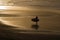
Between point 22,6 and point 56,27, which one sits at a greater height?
point 22,6

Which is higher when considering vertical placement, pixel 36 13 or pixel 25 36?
pixel 36 13

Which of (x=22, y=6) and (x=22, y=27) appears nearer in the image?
(x=22, y=27)

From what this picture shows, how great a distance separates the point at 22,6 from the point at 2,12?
0.50 feet

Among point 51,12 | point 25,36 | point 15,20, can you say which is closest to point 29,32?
point 25,36

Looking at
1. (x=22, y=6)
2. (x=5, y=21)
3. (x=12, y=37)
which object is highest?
(x=22, y=6)

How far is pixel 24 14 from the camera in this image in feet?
4.10

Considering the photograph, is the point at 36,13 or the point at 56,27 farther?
the point at 36,13

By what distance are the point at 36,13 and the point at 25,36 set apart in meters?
0.23

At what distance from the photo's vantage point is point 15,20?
1.20 meters

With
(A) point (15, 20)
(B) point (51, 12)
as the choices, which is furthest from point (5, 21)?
(B) point (51, 12)

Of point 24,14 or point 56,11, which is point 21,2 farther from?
point 56,11

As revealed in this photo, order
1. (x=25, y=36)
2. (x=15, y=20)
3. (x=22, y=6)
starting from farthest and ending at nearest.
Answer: (x=22, y=6) → (x=15, y=20) → (x=25, y=36)

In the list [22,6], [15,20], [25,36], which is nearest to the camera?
[25,36]

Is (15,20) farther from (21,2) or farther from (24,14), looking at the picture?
(21,2)
